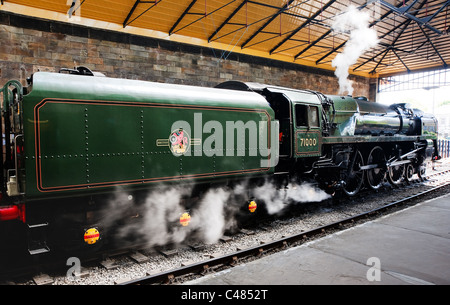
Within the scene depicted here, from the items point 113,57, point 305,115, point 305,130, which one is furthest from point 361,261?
point 113,57

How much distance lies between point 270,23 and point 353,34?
603 cm

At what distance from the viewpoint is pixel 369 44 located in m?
19.5

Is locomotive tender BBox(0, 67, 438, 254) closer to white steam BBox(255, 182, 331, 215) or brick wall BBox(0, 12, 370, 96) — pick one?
white steam BBox(255, 182, 331, 215)

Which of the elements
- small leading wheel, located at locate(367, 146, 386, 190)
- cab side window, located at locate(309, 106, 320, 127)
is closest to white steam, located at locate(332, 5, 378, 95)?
small leading wheel, located at locate(367, 146, 386, 190)

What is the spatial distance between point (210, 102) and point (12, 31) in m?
9.13

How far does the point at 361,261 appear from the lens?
183 inches

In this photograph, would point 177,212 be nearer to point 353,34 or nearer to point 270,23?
point 270,23

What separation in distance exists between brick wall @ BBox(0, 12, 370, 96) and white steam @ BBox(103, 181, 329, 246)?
28.8ft

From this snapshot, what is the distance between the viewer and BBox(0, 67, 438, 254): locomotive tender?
382 cm

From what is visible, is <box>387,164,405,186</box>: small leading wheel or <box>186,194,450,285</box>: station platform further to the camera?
<box>387,164,405,186</box>: small leading wheel

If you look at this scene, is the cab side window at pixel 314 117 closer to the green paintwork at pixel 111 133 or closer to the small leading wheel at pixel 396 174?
the green paintwork at pixel 111 133

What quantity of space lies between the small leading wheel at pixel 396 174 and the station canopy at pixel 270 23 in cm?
732

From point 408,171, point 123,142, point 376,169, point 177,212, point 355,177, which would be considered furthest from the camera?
point 408,171
